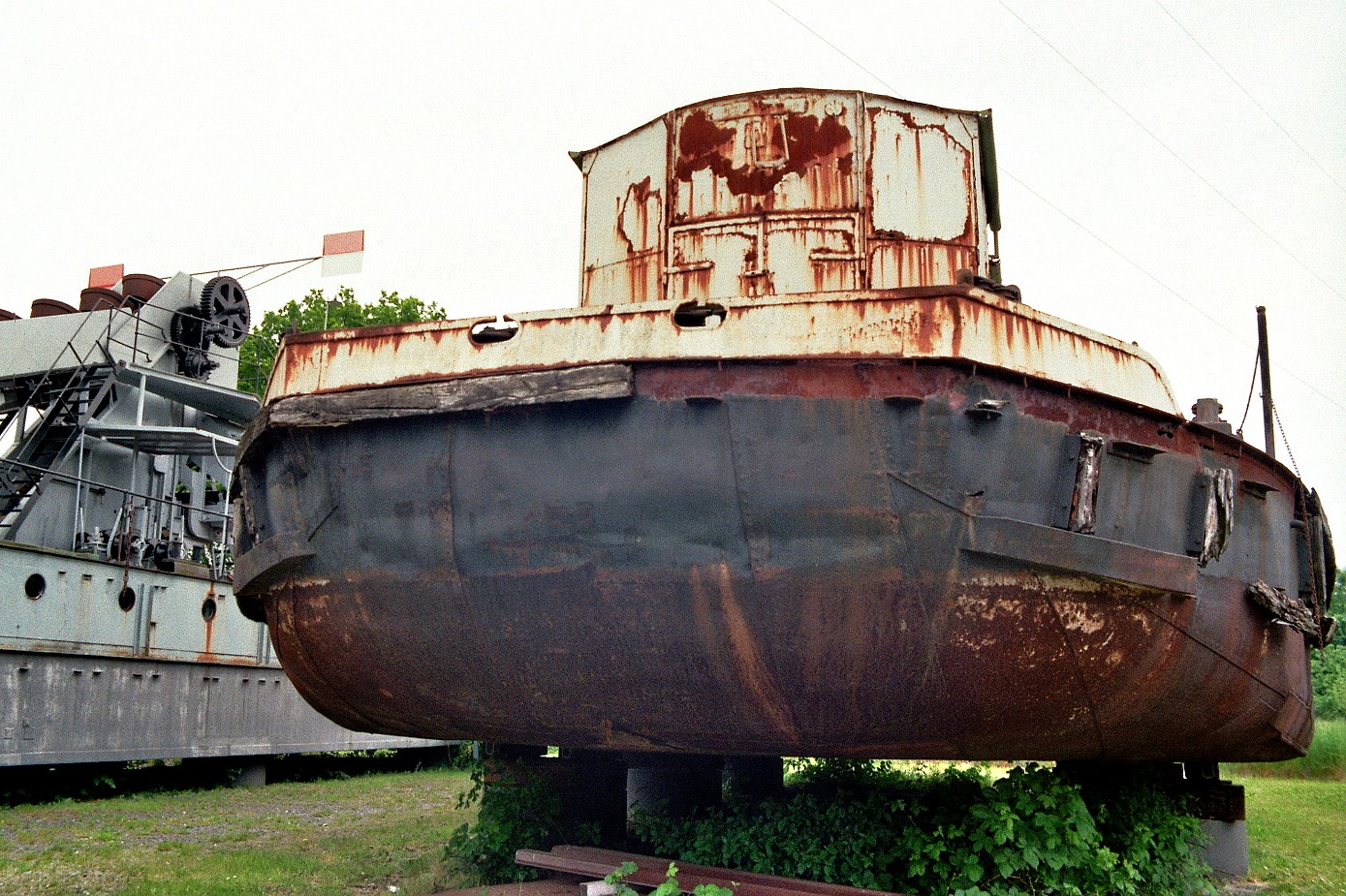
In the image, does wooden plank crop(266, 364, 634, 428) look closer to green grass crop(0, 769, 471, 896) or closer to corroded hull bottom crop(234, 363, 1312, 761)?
corroded hull bottom crop(234, 363, 1312, 761)

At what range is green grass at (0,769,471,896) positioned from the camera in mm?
6621

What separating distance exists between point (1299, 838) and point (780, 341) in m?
7.88

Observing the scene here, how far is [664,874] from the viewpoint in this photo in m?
5.62

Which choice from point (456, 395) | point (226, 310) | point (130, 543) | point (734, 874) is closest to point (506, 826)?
point (734, 874)

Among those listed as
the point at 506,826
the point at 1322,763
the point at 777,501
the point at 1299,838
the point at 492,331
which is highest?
the point at 492,331

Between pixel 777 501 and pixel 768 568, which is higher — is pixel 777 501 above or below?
above

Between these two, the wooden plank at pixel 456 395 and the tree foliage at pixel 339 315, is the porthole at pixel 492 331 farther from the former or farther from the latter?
the tree foliage at pixel 339 315

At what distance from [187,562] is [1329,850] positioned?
40.9 feet

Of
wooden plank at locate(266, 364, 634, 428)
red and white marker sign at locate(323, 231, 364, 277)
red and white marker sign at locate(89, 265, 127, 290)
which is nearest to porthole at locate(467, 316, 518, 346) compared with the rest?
wooden plank at locate(266, 364, 634, 428)

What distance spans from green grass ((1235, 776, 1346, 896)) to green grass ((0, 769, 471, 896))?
18.2 ft

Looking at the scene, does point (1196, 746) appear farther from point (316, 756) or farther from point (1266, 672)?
point (316, 756)

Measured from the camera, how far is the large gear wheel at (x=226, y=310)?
1578 centimetres

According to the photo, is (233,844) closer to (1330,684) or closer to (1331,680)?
(1330,684)

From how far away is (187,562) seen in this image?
14.2 m
